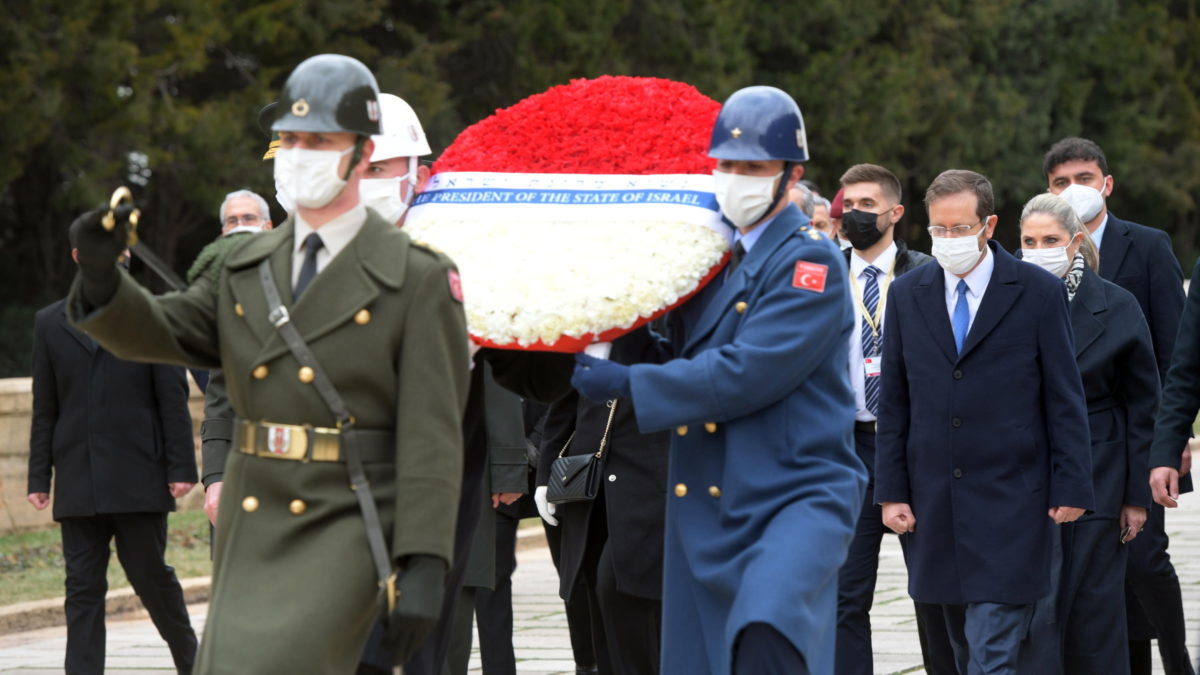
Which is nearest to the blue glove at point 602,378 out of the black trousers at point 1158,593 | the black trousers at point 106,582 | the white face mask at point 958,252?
the white face mask at point 958,252

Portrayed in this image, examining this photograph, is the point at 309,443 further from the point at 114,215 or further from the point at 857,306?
the point at 857,306

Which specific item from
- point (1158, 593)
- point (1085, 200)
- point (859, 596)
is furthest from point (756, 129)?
point (1085, 200)

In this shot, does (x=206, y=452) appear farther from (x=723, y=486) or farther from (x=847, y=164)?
(x=847, y=164)

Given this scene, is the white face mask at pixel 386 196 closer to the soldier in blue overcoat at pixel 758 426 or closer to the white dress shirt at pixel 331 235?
the soldier in blue overcoat at pixel 758 426

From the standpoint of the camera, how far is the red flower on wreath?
5797 mm

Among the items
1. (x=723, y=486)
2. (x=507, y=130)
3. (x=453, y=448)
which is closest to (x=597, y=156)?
(x=507, y=130)

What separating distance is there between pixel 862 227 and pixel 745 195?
3098mm

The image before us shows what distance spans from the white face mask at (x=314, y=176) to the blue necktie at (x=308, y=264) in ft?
0.35

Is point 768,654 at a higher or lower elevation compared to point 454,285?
lower

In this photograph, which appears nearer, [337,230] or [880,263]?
[337,230]

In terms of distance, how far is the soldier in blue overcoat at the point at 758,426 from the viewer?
17.2 ft

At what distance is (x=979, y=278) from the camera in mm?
7141

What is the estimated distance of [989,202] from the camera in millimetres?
7242

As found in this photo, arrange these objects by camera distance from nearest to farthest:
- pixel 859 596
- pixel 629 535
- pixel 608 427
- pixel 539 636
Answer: pixel 629 535 → pixel 608 427 → pixel 859 596 → pixel 539 636
